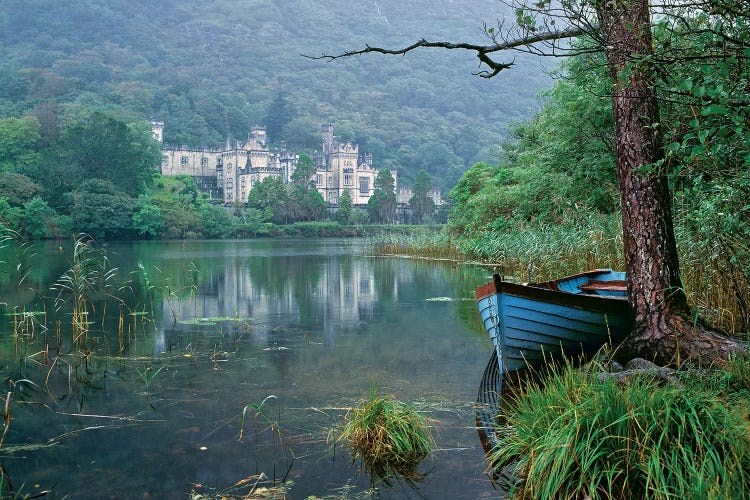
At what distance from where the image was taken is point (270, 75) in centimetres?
13950

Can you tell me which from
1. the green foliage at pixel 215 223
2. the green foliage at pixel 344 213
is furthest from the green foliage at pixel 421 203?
the green foliage at pixel 215 223

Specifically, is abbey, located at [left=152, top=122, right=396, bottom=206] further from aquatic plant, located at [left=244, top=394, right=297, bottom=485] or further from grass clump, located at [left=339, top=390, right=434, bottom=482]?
grass clump, located at [left=339, top=390, right=434, bottom=482]

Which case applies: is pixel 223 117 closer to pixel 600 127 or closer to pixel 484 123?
pixel 484 123

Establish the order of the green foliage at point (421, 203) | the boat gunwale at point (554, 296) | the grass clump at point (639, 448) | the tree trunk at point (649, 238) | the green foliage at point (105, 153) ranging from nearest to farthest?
the grass clump at point (639, 448) → the tree trunk at point (649, 238) → the boat gunwale at point (554, 296) → the green foliage at point (105, 153) → the green foliage at point (421, 203)

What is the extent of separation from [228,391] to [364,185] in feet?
270

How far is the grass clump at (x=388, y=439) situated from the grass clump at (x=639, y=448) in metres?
0.75

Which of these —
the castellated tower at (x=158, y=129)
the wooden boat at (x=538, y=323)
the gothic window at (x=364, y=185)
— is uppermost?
the castellated tower at (x=158, y=129)

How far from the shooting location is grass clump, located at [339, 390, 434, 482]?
160 inches

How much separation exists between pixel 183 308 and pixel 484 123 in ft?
389

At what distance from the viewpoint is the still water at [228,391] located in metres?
3.97

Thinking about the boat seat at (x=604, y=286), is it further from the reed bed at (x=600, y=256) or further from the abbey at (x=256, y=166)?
the abbey at (x=256, y=166)

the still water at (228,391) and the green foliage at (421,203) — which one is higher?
the green foliage at (421,203)

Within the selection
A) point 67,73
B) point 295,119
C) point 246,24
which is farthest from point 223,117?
point 246,24

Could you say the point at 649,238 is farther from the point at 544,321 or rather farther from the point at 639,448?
the point at 639,448
